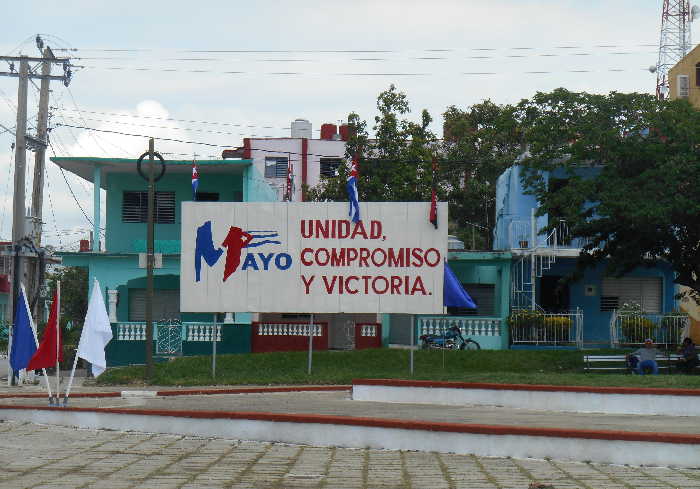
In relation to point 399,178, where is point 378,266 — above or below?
below

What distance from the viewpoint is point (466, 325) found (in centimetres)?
3269

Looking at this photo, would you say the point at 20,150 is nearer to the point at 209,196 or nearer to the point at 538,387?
the point at 209,196

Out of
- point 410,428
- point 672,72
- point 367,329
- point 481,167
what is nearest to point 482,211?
point 481,167

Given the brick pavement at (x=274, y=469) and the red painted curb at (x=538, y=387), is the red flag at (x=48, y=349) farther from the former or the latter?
the red painted curb at (x=538, y=387)

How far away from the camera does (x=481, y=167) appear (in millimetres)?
52469

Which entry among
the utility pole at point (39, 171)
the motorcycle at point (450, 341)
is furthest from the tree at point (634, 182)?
the utility pole at point (39, 171)

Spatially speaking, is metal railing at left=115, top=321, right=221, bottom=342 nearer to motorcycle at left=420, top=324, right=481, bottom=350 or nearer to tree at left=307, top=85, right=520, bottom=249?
motorcycle at left=420, top=324, right=481, bottom=350

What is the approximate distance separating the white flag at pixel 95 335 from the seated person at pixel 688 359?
15.7m

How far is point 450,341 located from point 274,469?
20.3m

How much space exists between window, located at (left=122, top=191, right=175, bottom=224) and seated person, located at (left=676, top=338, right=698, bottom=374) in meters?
20.0

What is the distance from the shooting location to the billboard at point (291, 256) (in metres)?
26.3

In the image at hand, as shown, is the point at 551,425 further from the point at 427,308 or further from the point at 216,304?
the point at 216,304

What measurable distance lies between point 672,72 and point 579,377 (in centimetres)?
2766

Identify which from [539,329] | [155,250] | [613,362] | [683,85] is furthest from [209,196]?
[683,85]
